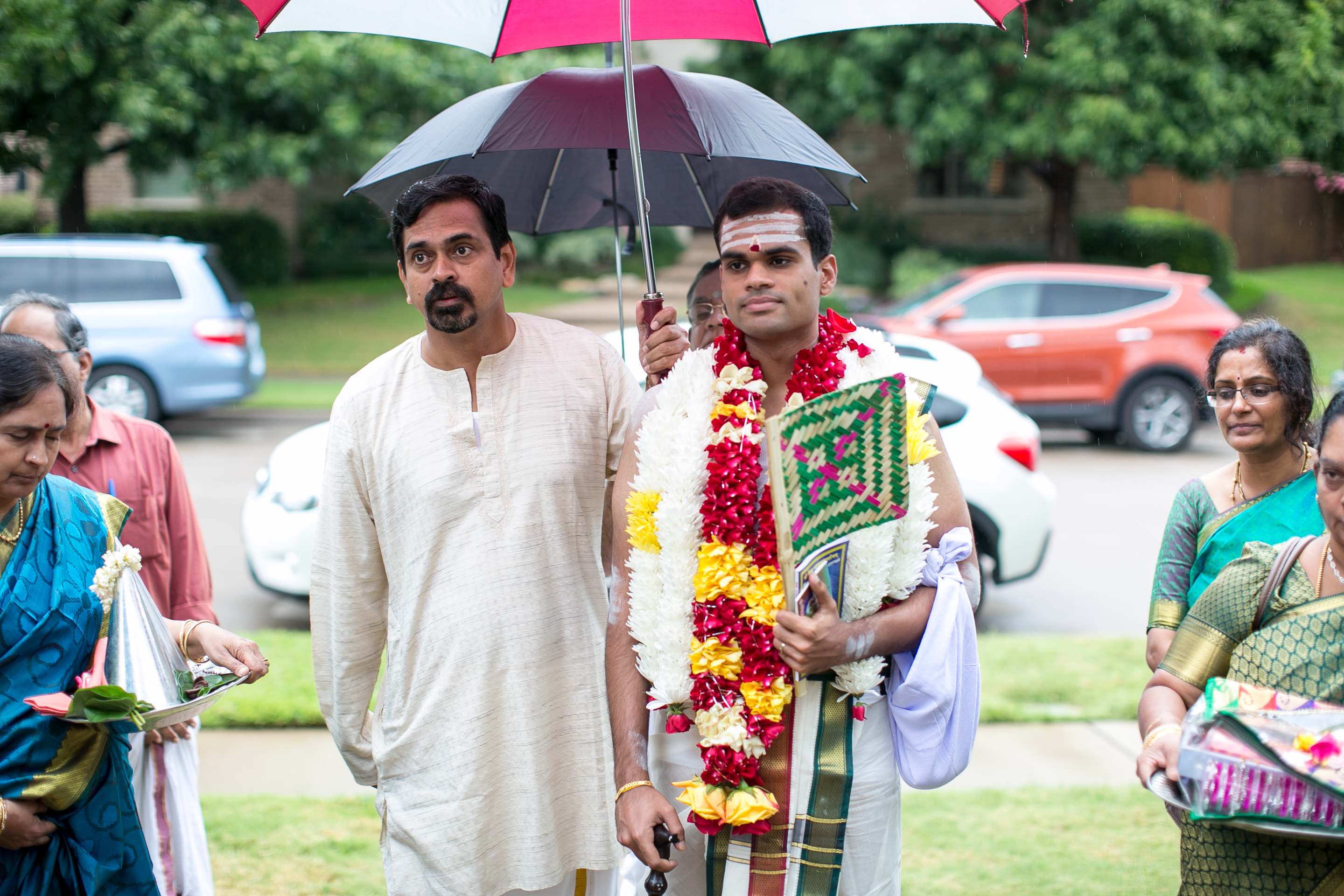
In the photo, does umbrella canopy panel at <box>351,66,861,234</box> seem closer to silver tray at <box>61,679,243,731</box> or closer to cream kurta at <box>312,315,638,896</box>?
cream kurta at <box>312,315,638,896</box>

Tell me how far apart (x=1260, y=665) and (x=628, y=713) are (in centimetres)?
122

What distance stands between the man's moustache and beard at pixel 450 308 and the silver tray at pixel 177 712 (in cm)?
89

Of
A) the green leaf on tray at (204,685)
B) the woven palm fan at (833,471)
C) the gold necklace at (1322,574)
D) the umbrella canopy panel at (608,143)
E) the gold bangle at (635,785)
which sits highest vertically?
the umbrella canopy panel at (608,143)

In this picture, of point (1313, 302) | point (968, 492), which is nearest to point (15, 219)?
point (968, 492)

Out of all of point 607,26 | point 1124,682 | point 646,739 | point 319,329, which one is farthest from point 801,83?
point 646,739

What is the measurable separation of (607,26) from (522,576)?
1.47 metres

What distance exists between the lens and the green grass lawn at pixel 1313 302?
1761 centimetres

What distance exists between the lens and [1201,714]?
195 centimetres

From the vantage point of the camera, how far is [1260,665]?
215cm

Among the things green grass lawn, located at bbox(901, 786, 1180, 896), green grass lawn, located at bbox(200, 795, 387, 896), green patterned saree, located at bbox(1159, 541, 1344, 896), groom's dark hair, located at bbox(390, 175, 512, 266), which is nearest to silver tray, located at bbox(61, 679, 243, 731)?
groom's dark hair, located at bbox(390, 175, 512, 266)

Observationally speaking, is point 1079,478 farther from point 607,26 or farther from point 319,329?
point 319,329

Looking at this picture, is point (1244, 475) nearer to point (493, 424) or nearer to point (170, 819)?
point (493, 424)

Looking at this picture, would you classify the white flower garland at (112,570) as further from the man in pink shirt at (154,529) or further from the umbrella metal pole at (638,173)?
the umbrella metal pole at (638,173)

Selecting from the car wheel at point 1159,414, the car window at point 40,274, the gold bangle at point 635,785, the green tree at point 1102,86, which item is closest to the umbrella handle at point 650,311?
the gold bangle at point 635,785
